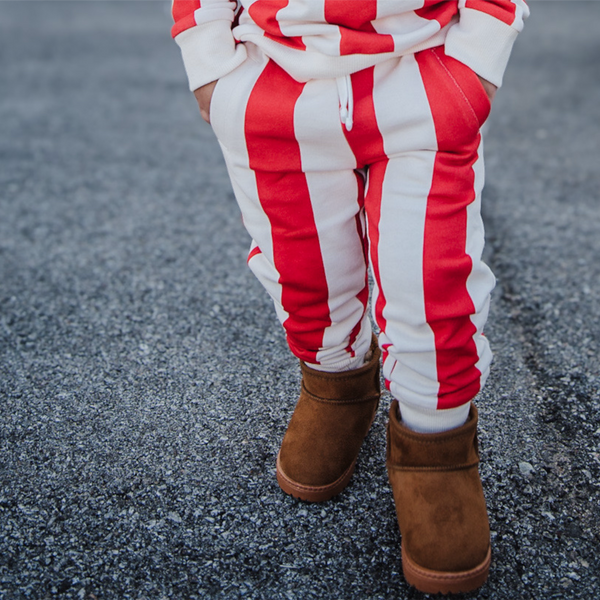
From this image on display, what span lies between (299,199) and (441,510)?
1.88ft

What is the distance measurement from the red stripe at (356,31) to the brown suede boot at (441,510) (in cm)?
61

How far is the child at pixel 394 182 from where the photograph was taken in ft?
3.18

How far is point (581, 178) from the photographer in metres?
2.72

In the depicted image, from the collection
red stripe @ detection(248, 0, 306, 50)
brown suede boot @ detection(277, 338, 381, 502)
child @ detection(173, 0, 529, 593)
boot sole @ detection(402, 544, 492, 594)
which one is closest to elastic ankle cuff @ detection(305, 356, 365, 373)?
brown suede boot @ detection(277, 338, 381, 502)

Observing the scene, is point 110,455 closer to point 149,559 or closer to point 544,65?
point 149,559

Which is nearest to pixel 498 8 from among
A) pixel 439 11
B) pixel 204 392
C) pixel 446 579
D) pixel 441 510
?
pixel 439 11

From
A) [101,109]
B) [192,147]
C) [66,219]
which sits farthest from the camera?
[101,109]

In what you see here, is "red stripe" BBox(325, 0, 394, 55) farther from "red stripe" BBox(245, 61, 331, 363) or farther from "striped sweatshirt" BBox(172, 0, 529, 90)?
"red stripe" BBox(245, 61, 331, 363)

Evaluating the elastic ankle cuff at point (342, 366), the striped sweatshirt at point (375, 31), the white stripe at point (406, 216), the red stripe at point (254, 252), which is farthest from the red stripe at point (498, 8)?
the elastic ankle cuff at point (342, 366)

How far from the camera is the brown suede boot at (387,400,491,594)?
107cm

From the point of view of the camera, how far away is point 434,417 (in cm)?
107

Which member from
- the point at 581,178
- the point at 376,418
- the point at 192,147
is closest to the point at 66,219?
the point at 192,147

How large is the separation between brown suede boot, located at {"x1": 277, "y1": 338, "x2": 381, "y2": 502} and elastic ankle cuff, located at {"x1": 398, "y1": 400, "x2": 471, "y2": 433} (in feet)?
0.67

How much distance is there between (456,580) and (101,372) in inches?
40.2
